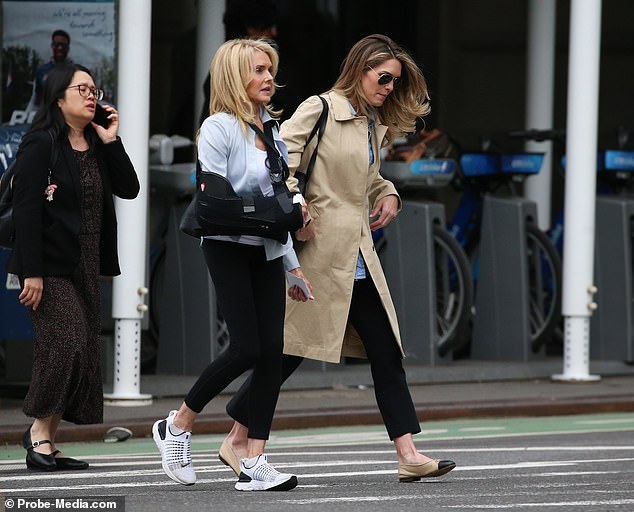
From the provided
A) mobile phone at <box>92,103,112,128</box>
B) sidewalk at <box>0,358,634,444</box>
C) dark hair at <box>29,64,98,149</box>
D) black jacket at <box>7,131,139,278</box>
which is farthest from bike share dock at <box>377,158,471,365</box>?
black jacket at <box>7,131,139,278</box>

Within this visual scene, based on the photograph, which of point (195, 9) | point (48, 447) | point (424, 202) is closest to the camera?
point (48, 447)

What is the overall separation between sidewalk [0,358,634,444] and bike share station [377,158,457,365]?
0.19 meters

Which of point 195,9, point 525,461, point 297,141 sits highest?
point 195,9

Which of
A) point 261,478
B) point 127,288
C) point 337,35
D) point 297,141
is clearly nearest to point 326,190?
point 297,141

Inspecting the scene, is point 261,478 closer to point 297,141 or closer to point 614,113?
point 297,141

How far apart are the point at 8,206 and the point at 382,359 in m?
1.82

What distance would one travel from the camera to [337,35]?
53.6 feet

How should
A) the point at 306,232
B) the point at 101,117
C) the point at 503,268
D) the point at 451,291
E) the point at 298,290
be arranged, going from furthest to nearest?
the point at 503,268 → the point at 451,291 → the point at 101,117 → the point at 306,232 → the point at 298,290

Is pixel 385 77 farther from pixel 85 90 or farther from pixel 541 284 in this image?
pixel 541 284

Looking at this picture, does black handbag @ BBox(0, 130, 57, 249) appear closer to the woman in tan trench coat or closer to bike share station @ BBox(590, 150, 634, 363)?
the woman in tan trench coat

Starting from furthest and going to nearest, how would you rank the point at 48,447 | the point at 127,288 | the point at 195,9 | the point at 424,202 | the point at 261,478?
the point at 195,9 < the point at 424,202 < the point at 127,288 < the point at 48,447 < the point at 261,478

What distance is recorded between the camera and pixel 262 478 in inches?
271

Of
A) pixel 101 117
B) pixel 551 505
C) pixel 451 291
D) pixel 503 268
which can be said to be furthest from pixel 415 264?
pixel 551 505

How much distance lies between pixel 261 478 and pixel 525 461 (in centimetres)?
175
